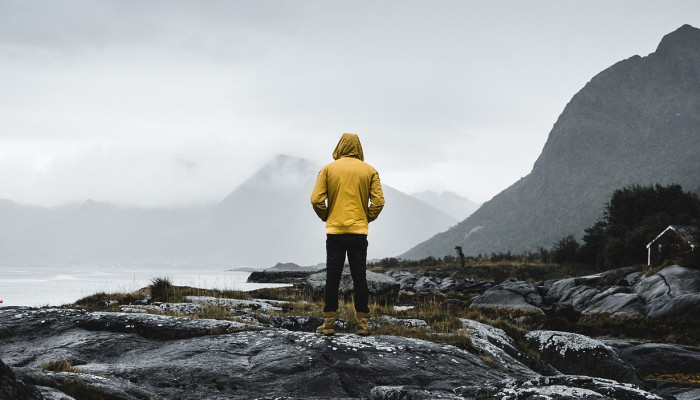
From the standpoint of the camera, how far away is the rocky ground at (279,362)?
17.1 ft

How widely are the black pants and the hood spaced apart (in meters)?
1.47

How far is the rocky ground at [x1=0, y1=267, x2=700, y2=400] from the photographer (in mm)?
5203

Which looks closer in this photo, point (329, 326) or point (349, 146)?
point (329, 326)

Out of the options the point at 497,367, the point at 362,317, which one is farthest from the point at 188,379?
the point at 497,367

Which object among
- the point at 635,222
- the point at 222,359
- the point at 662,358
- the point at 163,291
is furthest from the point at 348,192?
the point at 635,222

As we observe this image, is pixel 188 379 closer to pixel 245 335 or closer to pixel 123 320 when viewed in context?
pixel 245 335

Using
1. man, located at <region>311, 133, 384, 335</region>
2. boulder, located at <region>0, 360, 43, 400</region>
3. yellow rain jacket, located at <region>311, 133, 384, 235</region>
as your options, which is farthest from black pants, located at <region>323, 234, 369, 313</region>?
boulder, located at <region>0, 360, 43, 400</region>

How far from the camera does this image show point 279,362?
7562 mm

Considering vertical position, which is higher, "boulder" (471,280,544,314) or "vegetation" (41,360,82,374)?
"vegetation" (41,360,82,374)

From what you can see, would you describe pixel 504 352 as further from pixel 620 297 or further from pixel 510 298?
pixel 510 298

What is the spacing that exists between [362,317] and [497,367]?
2.35 m

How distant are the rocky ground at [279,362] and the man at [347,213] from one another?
630 millimetres

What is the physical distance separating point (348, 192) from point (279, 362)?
9.65 ft

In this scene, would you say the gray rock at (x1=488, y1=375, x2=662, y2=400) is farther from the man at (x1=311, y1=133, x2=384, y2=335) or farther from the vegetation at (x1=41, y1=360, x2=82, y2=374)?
the vegetation at (x1=41, y1=360, x2=82, y2=374)
